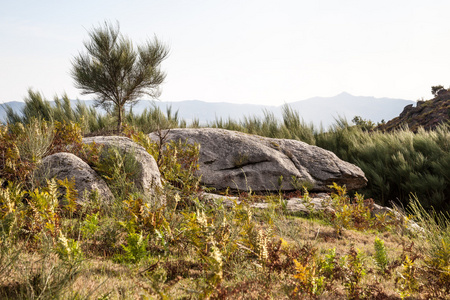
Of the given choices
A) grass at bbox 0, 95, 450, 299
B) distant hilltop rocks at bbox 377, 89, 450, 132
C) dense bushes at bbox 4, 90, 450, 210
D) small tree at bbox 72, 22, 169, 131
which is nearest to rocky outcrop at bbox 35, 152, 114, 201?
grass at bbox 0, 95, 450, 299

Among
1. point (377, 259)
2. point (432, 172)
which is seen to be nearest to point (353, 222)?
point (377, 259)

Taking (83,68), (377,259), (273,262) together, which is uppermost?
(83,68)

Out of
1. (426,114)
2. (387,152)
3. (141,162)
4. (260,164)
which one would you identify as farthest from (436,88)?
(141,162)

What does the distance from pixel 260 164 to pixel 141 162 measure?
2.79 m

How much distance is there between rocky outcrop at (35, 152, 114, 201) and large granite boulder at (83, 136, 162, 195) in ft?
1.58

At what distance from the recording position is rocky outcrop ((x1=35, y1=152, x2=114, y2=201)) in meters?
4.12

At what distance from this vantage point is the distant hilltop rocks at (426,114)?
1630cm

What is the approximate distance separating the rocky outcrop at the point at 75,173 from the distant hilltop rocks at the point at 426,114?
50.7 ft

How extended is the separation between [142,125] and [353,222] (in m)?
10.3

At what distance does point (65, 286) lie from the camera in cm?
179

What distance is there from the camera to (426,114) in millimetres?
18094

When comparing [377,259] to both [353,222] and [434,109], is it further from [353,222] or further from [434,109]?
[434,109]

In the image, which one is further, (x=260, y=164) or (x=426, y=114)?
(x=426, y=114)

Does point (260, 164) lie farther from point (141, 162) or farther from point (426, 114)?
point (426, 114)
